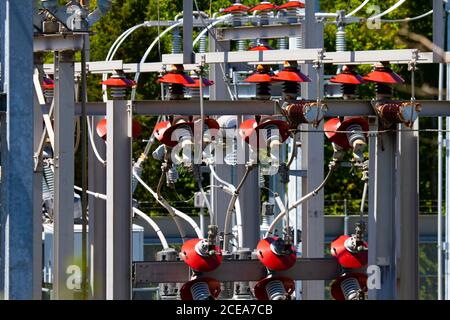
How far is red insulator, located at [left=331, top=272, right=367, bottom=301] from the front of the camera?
12438 millimetres

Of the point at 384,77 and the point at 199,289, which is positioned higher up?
the point at 384,77

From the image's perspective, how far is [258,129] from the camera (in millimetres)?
12555

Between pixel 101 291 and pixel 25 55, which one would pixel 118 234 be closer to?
pixel 101 291

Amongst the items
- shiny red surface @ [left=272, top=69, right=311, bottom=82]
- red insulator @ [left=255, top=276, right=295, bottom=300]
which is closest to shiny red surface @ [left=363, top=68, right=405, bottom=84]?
shiny red surface @ [left=272, top=69, right=311, bottom=82]

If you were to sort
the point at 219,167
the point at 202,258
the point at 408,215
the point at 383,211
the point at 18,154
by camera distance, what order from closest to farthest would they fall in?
the point at 18,154
the point at 383,211
the point at 408,215
the point at 202,258
the point at 219,167

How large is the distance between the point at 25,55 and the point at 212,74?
671 centimetres

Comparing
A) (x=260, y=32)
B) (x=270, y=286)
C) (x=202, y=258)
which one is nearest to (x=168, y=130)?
(x=202, y=258)

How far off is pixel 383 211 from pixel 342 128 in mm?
1269

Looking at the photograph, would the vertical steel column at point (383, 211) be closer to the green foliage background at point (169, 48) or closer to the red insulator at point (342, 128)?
the red insulator at point (342, 128)

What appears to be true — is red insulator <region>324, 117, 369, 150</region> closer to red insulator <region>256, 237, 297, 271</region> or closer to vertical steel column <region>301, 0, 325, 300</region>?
vertical steel column <region>301, 0, 325, 300</region>

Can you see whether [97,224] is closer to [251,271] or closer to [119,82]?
[119,82]

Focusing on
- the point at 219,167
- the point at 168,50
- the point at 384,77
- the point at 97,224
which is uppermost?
the point at 168,50

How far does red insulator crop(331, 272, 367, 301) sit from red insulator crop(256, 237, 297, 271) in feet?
1.29

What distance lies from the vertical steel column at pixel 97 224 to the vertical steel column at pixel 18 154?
15.5 ft
